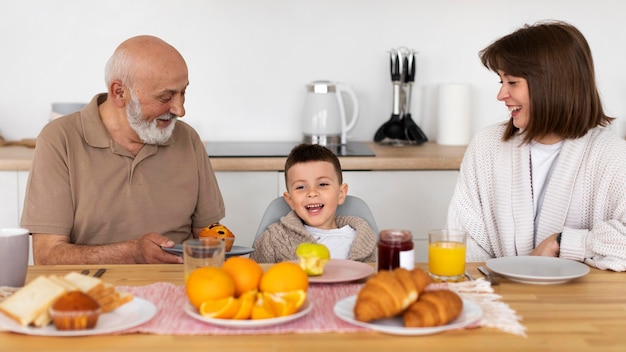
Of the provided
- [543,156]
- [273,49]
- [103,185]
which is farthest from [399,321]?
[273,49]

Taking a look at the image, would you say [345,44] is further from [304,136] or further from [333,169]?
[333,169]

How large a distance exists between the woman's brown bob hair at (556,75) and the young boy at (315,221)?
1.79 feet

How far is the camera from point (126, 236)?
2.31 metres

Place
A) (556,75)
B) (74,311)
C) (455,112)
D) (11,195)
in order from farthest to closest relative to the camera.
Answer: (455,112) → (11,195) → (556,75) → (74,311)

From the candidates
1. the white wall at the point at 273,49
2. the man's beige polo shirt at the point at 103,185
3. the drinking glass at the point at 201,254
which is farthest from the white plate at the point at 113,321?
the white wall at the point at 273,49

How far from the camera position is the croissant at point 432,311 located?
1316mm

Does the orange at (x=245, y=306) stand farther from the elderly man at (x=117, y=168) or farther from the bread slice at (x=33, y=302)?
the elderly man at (x=117, y=168)

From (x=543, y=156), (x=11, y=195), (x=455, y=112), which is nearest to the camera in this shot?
(x=543, y=156)

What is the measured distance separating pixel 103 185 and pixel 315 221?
0.58 meters

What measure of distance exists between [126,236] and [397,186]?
1112 millimetres

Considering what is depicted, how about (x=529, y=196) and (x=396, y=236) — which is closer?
(x=396, y=236)

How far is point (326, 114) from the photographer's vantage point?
10.8 ft

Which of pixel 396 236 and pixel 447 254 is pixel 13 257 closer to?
pixel 396 236

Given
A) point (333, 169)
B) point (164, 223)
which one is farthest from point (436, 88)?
point (164, 223)
